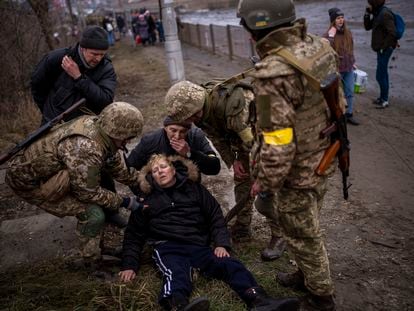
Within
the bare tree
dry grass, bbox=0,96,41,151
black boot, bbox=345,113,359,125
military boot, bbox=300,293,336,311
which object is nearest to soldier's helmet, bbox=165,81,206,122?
military boot, bbox=300,293,336,311

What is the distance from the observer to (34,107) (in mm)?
7836

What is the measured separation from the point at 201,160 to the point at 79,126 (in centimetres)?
106

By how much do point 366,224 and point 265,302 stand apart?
5.49ft

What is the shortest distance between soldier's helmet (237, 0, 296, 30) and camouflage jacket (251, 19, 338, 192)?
65mm

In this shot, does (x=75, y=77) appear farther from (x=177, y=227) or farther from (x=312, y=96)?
(x=312, y=96)

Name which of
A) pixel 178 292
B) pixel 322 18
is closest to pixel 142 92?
pixel 178 292

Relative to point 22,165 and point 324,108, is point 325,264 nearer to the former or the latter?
point 324,108

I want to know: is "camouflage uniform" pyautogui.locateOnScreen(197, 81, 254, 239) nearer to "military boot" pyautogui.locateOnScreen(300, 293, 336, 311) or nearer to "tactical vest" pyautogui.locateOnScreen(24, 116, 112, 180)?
"tactical vest" pyautogui.locateOnScreen(24, 116, 112, 180)

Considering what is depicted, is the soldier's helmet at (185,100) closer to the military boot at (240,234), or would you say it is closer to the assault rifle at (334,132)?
the assault rifle at (334,132)

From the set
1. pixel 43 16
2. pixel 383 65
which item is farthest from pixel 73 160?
pixel 43 16

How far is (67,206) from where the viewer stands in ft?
10.4

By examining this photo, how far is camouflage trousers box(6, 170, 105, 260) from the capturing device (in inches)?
120

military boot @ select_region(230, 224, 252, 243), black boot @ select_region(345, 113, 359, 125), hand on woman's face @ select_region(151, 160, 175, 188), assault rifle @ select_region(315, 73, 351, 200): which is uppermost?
assault rifle @ select_region(315, 73, 351, 200)

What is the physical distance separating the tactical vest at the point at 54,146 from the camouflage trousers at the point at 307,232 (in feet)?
4.54
